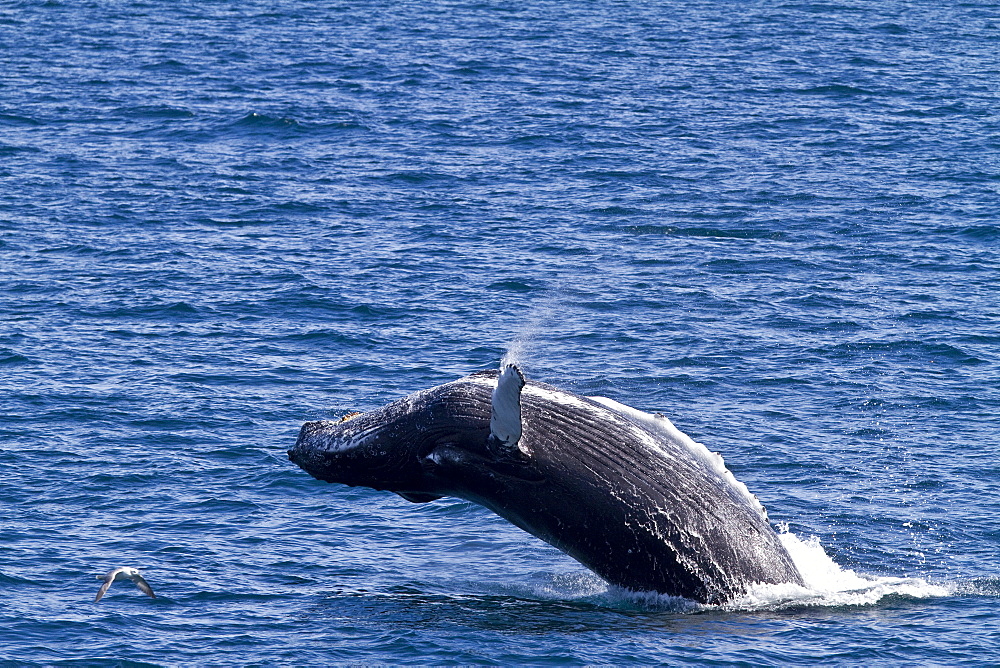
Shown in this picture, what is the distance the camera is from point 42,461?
2823cm

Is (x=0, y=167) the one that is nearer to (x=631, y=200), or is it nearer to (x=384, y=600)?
(x=631, y=200)

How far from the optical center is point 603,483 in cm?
2039

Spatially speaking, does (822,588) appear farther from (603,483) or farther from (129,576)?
(129,576)

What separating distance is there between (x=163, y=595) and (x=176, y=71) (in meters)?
47.1

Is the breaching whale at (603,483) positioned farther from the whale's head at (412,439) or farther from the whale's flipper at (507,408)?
the whale's flipper at (507,408)

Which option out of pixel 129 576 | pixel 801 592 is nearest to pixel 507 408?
pixel 801 592

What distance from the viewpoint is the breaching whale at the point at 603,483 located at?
20.4 meters

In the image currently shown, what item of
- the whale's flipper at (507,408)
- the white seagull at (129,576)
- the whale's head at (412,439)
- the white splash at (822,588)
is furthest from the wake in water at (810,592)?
the white seagull at (129,576)

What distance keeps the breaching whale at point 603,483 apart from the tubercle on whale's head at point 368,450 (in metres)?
0.03

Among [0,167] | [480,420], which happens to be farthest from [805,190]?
[480,420]

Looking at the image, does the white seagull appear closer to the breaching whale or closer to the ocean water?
the ocean water

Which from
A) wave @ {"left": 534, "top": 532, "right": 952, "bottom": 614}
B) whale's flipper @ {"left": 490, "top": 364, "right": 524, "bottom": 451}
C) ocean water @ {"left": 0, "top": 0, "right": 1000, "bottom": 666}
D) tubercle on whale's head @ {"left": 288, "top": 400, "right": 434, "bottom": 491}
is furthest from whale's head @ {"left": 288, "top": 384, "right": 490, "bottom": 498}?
wave @ {"left": 534, "top": 532, "right": 952, "bottom": 614}

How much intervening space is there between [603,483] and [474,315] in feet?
54.4

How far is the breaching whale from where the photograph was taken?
803 inches
